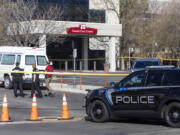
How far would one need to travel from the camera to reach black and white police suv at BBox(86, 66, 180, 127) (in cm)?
1153

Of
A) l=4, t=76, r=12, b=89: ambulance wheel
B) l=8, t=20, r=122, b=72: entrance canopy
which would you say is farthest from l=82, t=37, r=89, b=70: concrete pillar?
l=4, t=76, r=12, b=89: ambulance wheel

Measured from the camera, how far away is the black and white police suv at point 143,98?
11531 millimetres

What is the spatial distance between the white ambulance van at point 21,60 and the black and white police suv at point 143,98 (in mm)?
11605

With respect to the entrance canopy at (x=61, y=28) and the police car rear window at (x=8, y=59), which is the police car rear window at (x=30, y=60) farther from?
the entrance canopy at (x=61, y=28)

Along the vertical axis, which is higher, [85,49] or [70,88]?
[85,49]

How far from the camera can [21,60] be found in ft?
79.8

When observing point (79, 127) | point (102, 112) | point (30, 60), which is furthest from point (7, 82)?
point (79, 127)

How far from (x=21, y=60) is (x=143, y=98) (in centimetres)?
1350

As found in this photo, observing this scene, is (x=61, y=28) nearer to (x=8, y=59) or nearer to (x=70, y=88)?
(x=70, y=88)

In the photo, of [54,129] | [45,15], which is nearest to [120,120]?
[54,129]

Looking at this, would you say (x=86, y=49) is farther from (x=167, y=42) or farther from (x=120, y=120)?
(x=120, y=120)

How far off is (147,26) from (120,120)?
42840 millimetres

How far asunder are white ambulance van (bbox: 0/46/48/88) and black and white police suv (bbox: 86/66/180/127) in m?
11.6

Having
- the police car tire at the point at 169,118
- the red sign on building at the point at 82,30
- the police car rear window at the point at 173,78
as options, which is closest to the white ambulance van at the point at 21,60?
the police car rear window at the point at 173,78
